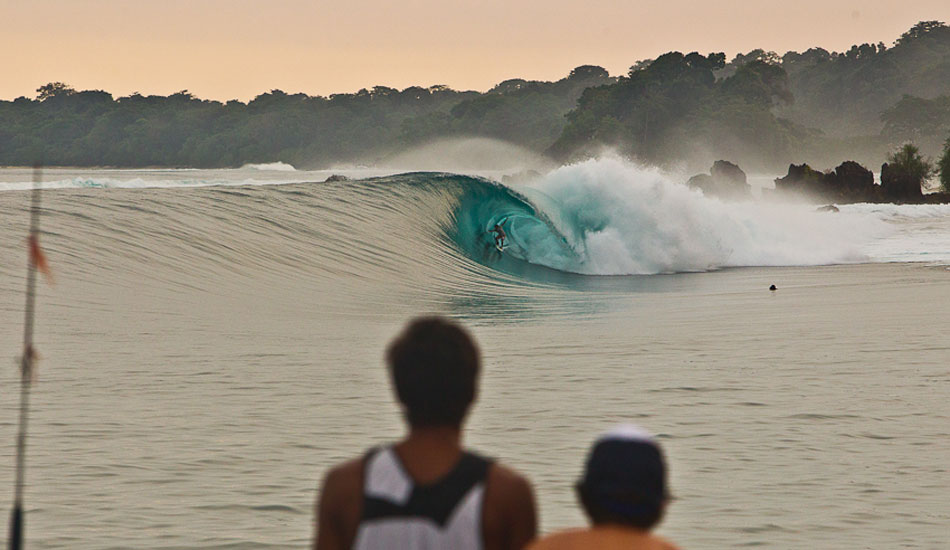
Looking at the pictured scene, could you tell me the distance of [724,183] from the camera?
6525 cm

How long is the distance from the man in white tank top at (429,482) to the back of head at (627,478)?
18 cm

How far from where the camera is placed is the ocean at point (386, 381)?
736 cm

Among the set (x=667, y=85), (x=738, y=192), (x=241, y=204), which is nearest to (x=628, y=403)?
(x=241, y=204)

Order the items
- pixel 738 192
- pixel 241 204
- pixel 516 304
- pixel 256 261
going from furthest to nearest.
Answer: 1. pixel 738 192
2. pixel 241 204
3. pixel 256 261
4. pixel 516 304

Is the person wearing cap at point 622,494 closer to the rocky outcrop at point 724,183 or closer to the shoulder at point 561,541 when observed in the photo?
the shoulder at point 561,541

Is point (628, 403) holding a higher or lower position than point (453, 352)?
lower

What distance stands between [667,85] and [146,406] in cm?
15561

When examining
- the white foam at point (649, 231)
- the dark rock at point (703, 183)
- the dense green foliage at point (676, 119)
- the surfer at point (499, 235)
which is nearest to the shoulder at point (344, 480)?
the white foam at point (649, 231)

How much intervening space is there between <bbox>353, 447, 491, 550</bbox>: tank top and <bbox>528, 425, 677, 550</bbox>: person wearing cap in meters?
0.16

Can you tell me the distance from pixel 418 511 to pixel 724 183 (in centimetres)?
6428

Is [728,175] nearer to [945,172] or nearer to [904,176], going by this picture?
[904,176]

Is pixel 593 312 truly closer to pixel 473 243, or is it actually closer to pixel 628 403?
pixel 628 403

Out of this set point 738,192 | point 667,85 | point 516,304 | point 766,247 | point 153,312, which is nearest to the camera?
point 153,312

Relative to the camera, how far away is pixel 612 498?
8.16ft
